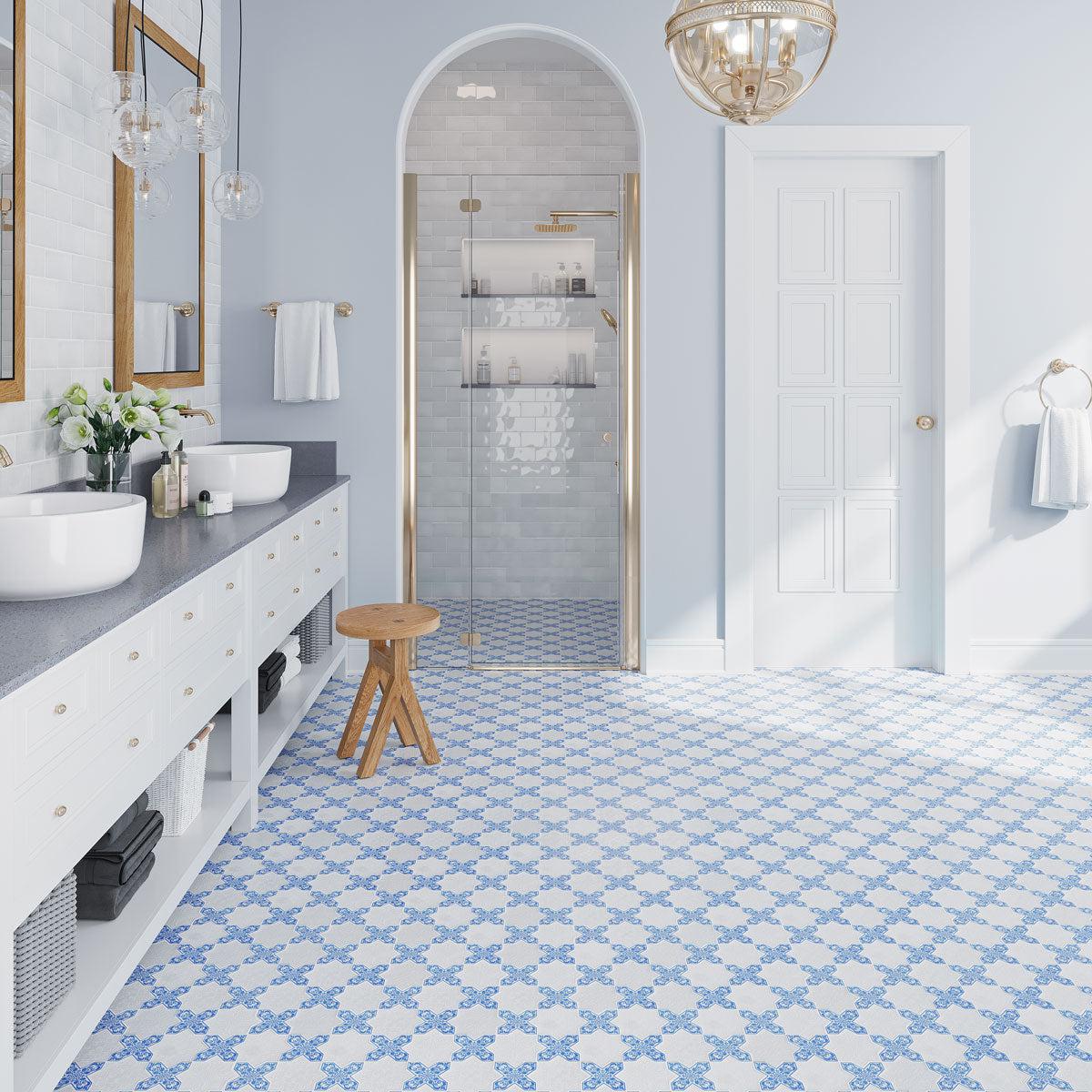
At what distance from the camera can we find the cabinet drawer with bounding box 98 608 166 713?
184 centimetres

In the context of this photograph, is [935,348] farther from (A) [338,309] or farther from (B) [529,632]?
(A) [338,309]

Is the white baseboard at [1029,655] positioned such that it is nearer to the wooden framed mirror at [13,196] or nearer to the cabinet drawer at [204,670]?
the cabinet drawer at [204,670]

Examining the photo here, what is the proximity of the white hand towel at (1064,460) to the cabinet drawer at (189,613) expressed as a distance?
3412mm

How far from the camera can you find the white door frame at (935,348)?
14.2 feet

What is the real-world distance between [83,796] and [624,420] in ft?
10.3

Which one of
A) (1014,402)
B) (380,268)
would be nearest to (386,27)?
(380,268)

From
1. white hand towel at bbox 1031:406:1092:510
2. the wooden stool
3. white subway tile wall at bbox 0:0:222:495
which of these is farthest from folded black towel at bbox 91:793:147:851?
white hand towel at bbox 1031:406:1092:510

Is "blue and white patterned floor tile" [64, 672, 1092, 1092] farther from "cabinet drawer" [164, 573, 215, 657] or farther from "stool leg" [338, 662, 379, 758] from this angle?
"cabinet drawer" [164, 573, 215, 657]

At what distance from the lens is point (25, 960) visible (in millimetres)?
1664

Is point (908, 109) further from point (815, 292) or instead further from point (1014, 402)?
point (1014, 402)

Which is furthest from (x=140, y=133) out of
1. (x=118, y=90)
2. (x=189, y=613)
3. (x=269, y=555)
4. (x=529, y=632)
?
(x=529, y=632)

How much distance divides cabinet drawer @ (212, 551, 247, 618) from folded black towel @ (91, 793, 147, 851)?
493 mm

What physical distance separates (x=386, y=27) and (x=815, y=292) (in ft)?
6.83

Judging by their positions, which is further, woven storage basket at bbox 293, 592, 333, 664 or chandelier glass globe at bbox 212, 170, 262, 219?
woven storage basket at bbox 293, 592, 333, 664
